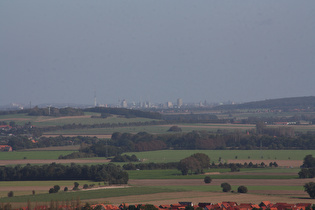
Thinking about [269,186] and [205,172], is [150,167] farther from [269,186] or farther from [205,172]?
[269,186]

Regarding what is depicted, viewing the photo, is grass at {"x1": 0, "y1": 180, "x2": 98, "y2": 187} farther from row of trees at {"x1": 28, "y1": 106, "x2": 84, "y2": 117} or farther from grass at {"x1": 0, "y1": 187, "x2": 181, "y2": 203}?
row of trees at {"x1": 28, "y1": 106, "x2": 84, "y2": 117}

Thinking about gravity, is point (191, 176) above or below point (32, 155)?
below

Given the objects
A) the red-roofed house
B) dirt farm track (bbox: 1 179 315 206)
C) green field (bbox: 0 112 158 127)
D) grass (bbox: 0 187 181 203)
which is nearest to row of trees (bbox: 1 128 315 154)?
the red-roofed house

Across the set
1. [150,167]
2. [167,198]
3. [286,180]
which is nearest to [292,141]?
[150,167]

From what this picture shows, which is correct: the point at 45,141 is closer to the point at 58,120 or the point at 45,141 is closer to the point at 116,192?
the point at 58,120

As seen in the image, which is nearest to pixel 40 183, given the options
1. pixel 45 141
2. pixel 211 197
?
pixel 211 197

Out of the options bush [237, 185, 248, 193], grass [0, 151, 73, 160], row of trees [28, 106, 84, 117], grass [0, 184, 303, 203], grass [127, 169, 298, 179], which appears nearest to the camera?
grass [0, 184, 303, 203]

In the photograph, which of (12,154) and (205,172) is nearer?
(205,172)

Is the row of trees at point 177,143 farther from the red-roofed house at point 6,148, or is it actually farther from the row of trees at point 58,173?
the row of trees at point 58,173
